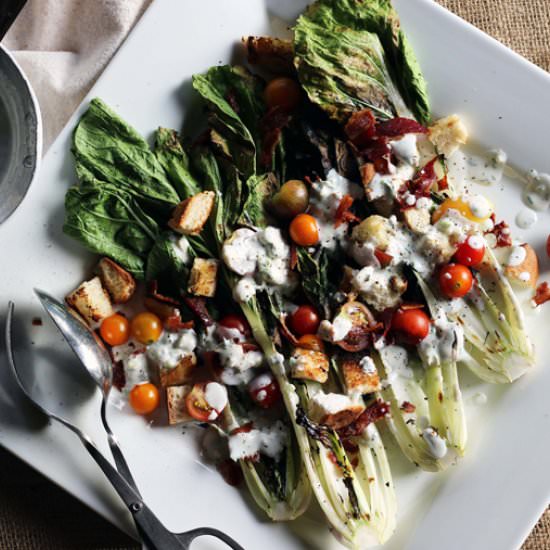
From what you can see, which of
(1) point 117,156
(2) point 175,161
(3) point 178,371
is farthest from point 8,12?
(3) point 178,371

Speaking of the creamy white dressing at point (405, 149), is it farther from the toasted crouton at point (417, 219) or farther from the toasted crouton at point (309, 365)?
the toasted crouton at point (309, 365)

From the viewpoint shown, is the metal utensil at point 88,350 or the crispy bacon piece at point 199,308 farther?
the crispy bacon piece at point 199,308

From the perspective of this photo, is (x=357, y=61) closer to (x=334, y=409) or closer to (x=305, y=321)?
(x=305, y=321)

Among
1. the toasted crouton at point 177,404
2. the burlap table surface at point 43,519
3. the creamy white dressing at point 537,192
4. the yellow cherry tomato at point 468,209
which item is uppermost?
the creamy white dressing at point 537,192

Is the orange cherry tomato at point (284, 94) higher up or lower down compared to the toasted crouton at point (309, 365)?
higher up

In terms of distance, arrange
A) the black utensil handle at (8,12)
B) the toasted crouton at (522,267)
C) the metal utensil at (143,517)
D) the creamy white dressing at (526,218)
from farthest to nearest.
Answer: the black utensil handle at (8,12), the creamy white dressing at (526,218), the toasted crouton at (522,267), the metal utensil at (143,517)

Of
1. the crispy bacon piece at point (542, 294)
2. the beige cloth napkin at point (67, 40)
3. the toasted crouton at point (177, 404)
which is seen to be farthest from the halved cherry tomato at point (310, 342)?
the beige cloth napkin at point (67, 40)

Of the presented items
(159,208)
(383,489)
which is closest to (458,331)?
(383,489)
